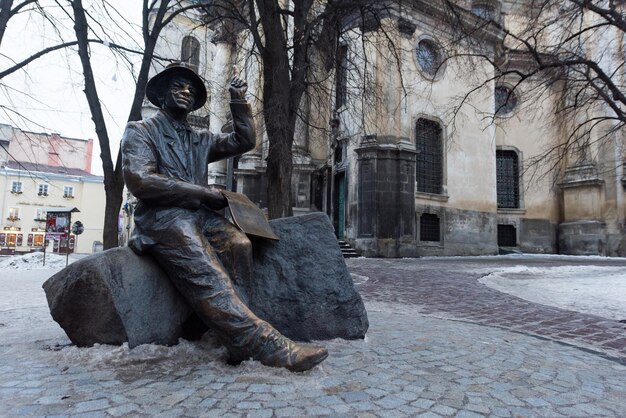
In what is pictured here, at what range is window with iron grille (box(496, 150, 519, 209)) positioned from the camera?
25.3 metres

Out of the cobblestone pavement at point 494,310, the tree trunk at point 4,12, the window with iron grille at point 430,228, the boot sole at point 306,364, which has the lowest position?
the cobblestone pavement at point 494,310

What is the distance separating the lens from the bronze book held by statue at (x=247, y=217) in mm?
3436

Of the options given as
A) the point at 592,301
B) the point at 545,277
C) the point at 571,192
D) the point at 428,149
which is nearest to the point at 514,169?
the point at 571,192

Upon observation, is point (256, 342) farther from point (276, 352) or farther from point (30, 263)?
point (30, 263)

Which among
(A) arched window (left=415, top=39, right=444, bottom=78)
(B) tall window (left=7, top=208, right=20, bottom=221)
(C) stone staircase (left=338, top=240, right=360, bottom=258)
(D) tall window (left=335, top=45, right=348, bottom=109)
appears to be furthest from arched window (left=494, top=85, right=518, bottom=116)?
(B) tall window (left=7, top=208, right=20, bottom=221)

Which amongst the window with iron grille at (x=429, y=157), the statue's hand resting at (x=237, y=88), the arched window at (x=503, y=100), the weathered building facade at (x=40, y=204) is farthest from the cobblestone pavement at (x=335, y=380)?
the weathered building facade at (x=40, y=204)

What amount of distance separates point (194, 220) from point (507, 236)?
24.3m

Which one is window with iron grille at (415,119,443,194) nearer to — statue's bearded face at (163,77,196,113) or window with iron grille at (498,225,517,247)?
window with iron grille at (498,225,517,247)

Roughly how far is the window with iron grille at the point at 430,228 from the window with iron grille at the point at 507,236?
5.88 metres

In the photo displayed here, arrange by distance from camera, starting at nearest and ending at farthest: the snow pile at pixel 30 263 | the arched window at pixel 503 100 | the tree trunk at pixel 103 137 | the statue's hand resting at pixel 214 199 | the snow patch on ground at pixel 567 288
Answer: the statue's hand resting at pixel 214 199 < the snow patch on ground at pixel 567 288 < the tree trunk at pixel 103 137 < the snow pile at pixel 30 263 < the arched window at pixel 503 100

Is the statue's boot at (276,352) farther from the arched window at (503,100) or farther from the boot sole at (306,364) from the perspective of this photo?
the arched window at (503,100)

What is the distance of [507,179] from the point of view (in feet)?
85.0

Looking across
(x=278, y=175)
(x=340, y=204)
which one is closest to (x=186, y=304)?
(x=278, y=175)

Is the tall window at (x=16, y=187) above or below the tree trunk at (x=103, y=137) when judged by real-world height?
above
